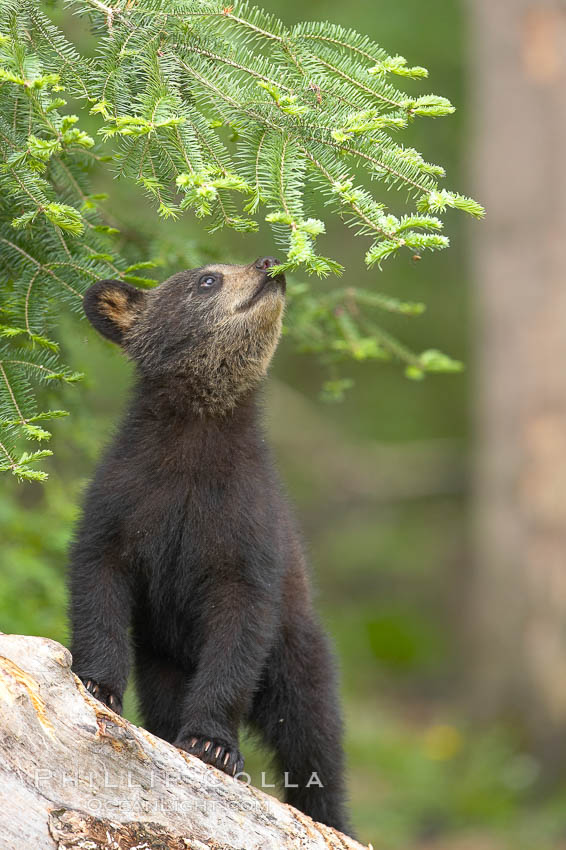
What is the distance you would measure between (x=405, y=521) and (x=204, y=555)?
1452cm

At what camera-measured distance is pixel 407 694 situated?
15312 mm

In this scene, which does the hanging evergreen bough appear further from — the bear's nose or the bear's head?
the bear's head

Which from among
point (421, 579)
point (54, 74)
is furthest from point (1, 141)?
point (421, 579)

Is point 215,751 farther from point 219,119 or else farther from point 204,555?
point 219,119

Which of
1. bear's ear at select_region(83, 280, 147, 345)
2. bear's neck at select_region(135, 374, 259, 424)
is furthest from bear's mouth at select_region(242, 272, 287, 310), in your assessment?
bear's ear at select_region(83, 280, 147, 345)

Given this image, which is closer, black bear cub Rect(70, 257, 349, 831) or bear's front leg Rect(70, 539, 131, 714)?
bear's front leg Rect(70, 539, 131, 714)

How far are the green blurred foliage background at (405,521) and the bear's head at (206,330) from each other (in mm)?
2853

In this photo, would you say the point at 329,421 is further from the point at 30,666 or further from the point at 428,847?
the point at 30,666

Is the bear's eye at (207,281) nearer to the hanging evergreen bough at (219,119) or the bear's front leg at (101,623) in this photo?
the hanging evergreen bough at (219,119)

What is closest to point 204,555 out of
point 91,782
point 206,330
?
point 206,330

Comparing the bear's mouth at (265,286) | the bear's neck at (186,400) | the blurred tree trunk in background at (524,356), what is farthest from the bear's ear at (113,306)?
the blurred tree trunk in background at (524,356)

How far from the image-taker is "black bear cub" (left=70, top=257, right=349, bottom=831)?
460 cm

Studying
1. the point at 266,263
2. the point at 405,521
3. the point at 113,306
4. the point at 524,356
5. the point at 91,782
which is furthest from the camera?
the point at 405,521

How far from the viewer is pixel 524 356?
12633 mm
